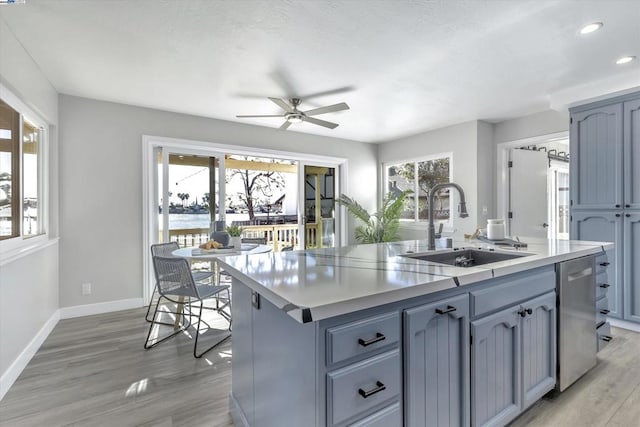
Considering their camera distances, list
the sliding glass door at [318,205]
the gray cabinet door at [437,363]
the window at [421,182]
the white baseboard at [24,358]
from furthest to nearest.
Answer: the sliding glass door at [318,205] < the window at [421,182] < the white baseboard at [24,358] < the gray cabinet door at [437,363]

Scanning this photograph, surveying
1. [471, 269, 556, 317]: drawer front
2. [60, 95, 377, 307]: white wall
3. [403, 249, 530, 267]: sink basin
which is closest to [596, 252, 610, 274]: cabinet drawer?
[471, 269, 556, 317]: drawer front

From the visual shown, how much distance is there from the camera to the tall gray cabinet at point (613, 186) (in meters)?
2.92

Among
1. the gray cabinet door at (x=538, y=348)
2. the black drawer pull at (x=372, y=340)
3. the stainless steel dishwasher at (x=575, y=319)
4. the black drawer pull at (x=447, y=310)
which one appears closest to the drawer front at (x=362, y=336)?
the black drawer pull at (x=372, y=340)

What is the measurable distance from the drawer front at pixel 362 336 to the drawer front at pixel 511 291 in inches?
20.1

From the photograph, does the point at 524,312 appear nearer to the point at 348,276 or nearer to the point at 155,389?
the point at 348,276

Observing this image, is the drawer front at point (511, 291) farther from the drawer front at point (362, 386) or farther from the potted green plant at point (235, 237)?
the potted green plant at point (235, 237)

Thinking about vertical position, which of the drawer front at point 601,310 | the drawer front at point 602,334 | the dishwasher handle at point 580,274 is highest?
the dishwasher handle at point 580,274

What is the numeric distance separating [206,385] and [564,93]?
175 inches

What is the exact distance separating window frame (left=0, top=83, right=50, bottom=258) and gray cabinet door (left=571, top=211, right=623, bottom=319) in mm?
5007

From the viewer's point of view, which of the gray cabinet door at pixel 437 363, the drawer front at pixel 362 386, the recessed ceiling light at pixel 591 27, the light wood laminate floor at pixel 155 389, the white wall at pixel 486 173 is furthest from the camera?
the white wall at pixel 486 173

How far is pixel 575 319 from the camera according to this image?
1.92m

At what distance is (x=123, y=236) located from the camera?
3684mm

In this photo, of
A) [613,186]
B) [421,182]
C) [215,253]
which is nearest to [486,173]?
[421,182]

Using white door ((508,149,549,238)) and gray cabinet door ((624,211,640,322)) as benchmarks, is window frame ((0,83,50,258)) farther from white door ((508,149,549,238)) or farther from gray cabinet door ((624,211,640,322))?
white door ((508,149,549,238))
